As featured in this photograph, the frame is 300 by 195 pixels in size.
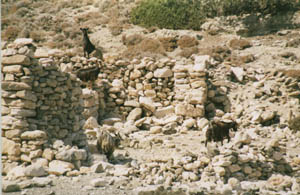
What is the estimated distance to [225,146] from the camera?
8.27m

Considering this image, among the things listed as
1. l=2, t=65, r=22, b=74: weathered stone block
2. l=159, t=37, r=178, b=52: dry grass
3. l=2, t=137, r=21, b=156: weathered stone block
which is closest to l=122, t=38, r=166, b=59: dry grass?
l=159, t=37, r=178, b=52: dry grass

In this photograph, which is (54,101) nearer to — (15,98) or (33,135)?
(15,98)

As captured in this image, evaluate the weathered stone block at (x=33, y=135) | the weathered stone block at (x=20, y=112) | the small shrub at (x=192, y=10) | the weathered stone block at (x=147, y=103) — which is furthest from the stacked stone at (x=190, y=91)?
the small shrub at (x=192, y=10)

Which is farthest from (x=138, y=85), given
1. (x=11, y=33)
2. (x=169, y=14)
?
(x=169, y=14)

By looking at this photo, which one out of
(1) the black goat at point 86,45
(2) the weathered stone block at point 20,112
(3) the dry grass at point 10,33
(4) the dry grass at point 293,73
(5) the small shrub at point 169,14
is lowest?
(2) the weathered stone block at point 20,112

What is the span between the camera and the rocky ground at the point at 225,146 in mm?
6117

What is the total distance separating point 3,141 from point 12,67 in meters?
1.57

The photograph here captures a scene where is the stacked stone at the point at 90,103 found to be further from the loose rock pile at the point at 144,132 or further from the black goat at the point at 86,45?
the black goat at the point at 86,45

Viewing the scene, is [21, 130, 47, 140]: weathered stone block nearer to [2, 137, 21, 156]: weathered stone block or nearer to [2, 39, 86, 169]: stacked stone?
[2, 39, 86, 169]: stacked stone

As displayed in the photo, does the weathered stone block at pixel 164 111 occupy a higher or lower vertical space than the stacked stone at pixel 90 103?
lower

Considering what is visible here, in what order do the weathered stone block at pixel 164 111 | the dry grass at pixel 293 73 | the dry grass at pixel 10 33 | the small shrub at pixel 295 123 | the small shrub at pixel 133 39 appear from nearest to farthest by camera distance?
the small shrub at pixel 295 123
the weathered stone block at pixel 164 111
the dry grass at pixel 293 73
the dry grass at pixel 10 33
the small shrub at pixel 133 39

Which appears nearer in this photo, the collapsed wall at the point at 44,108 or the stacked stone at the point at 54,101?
the collapsed wall at the point at 44,108

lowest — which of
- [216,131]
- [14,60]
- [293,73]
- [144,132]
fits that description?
[144,132]

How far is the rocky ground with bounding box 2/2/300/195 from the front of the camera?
6.12 m
